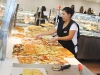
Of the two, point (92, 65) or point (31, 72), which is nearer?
point (31, 72)

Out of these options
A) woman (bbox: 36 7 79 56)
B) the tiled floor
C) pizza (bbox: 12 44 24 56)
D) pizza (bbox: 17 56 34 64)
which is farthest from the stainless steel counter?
the tiled floor

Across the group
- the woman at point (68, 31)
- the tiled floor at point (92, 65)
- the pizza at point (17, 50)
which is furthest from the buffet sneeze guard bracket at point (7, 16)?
the tiled floor at point (92, 65)

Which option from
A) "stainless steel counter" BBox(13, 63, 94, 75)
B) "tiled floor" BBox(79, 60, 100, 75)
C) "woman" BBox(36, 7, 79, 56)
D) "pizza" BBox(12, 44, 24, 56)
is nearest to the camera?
"stainless steel counter" BBox(13, 63, 94, 75)

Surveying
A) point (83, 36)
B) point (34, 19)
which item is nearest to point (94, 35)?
point (83, 36)

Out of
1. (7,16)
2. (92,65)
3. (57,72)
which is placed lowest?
(92,65)

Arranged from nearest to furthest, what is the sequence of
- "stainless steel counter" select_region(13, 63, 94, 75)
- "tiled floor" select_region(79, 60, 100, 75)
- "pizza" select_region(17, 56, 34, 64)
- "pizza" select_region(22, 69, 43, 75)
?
"pizza" select_region(22, 69, 43, 75), "stainless steel counter" select_region(13, 63, 94, 75), "pizza" select_region(17, 56, 34, 64), "tiled floor" select_region(79, 60, 100, 75)

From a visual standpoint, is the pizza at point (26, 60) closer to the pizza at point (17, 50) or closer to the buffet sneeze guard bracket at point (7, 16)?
the pizza at point (17, 50)

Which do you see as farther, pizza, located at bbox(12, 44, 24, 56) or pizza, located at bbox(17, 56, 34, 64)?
pizza, located at bbox(12, 44, 24, 56)

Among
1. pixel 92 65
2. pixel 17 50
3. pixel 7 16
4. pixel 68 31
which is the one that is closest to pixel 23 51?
pixel 17 50

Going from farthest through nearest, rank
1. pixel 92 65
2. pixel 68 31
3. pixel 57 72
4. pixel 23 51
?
pixel 92 65
pixel 68 31
pixel 23 51
pixel 57 72

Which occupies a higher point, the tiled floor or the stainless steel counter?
the stainless steel counter

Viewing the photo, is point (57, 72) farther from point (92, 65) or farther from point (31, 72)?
point (92, 65)

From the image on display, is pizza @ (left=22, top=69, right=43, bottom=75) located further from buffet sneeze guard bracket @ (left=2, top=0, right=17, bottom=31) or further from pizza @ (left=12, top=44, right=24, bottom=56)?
pizza @ (left=12, top=44, right=24, bottom=56)

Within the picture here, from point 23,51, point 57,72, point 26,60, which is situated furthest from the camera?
point 23,51
